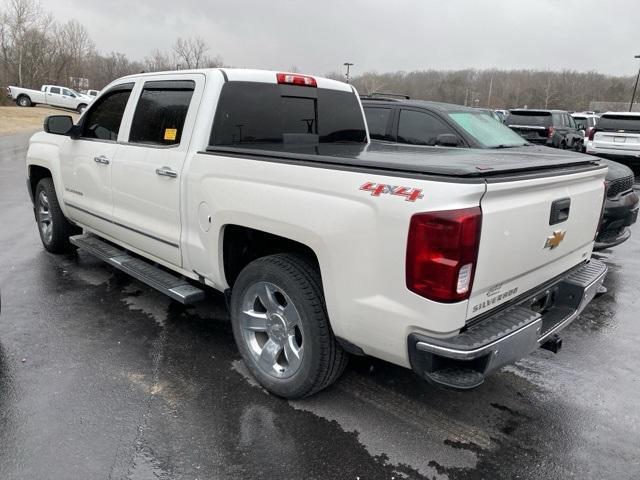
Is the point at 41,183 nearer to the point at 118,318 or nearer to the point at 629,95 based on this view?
the point at 118,318

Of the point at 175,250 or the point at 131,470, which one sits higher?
the point at 175,250

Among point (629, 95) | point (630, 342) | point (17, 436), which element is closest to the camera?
point (17, 436)

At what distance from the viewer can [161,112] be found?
3.94m

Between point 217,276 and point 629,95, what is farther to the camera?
point 629,95

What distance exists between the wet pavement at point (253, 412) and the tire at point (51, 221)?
4.70 feet

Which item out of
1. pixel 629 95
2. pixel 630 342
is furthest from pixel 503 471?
pixel 629 95

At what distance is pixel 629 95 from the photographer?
288ft

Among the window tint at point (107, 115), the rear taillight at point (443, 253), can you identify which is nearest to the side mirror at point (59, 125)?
the window tint at point (107, 115)

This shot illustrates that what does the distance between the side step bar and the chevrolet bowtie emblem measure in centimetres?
229

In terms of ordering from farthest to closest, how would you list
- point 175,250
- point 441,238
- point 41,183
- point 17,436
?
1. point 41,183
2. point 175,250
3. point 17,436
4. point 441,238

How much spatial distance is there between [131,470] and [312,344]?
3.66 ft

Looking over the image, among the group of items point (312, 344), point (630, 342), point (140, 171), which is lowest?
point (630, 342)

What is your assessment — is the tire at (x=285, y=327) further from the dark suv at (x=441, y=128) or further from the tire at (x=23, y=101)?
the tire at (x=23, y=101)

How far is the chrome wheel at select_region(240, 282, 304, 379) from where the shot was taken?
3068 mm
